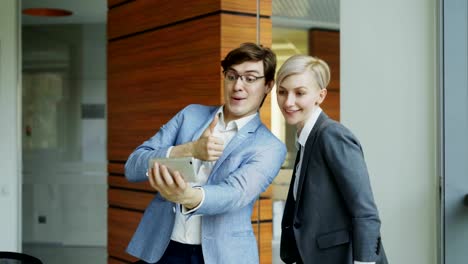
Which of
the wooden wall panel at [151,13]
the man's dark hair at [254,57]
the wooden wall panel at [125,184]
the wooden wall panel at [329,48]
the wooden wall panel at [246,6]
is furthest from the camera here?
the wooden wall panel at [125,184]

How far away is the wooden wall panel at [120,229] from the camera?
4680 mm

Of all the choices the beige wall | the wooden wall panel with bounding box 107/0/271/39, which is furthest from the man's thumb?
the wooden wall panel with bounding box 107/0/271/39

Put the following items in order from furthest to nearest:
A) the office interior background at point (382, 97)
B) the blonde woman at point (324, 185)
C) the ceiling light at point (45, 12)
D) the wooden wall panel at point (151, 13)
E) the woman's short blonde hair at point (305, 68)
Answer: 1. the ceiling light at point (45, 12)
2. the wooden wall panel at point (151, 13)
3. the office interior background at point (382, 97)
4. the woman's short blonde hair at point (305, 68)
5. the blonde woman at point (324, 185)

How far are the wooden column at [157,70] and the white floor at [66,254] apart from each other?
3.36 m

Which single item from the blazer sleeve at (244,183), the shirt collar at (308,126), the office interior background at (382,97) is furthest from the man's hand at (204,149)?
the office interior background at (382,97)

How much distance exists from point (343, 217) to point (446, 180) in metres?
1.05

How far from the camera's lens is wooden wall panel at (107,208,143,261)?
4.68m

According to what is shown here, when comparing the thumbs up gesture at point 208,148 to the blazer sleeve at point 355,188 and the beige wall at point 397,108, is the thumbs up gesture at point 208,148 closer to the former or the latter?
the blazer sleeve at point 355,188

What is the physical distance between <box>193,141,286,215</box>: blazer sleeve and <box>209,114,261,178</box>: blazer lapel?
77 millimetres

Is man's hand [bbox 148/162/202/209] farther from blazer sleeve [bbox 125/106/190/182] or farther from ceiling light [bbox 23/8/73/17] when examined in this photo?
ceiling light [bbox 23/8/73/17]

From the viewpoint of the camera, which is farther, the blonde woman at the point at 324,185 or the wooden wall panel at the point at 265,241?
the wooden wall panel at the point at 265,241

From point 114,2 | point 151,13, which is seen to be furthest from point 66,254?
point 151,13

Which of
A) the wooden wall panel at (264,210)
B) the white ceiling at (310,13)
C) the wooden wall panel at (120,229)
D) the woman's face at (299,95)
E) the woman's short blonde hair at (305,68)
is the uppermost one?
the white ceiling at (310,13)

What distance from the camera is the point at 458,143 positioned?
2.99 meters
